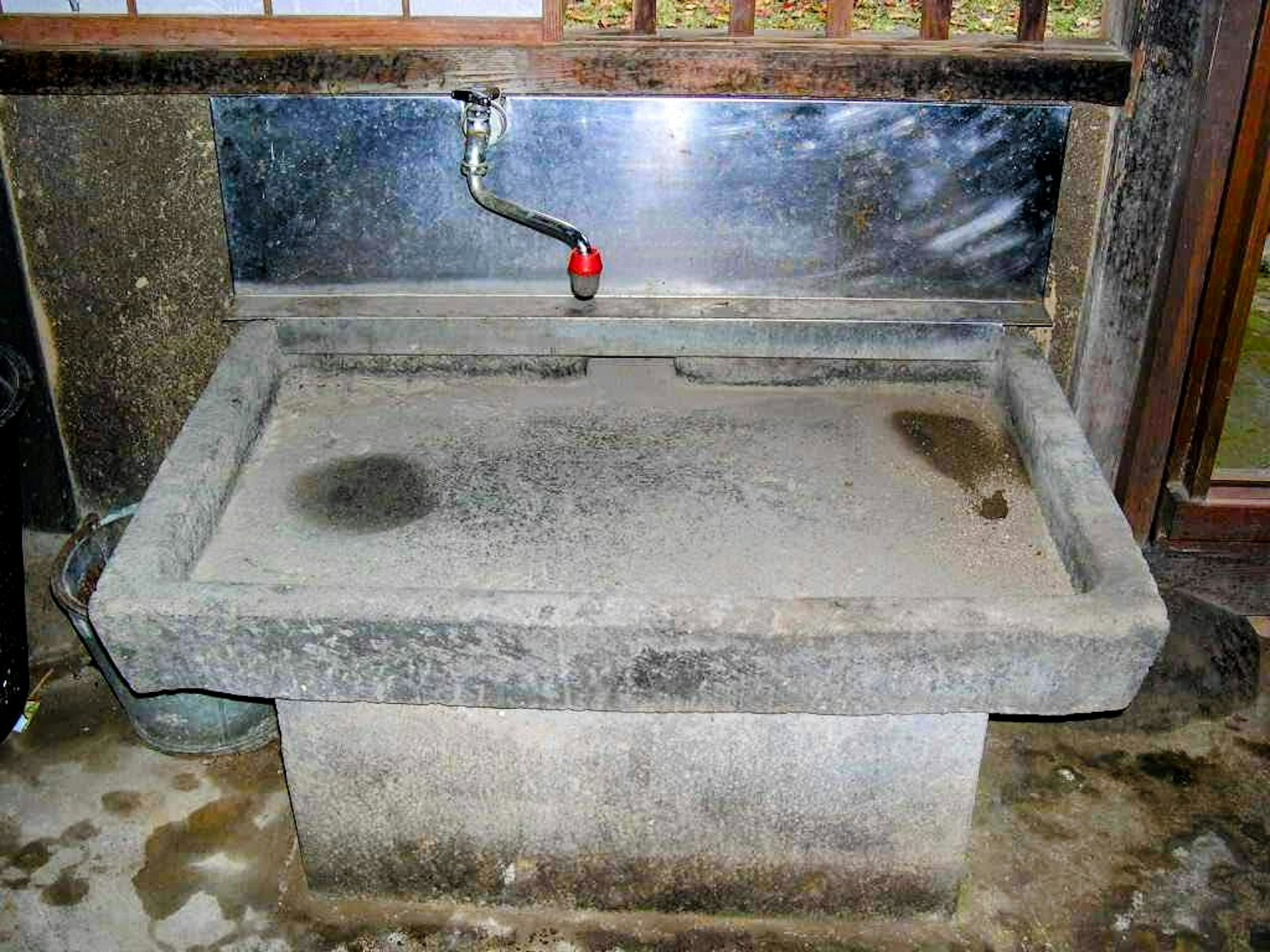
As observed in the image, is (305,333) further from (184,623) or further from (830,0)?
(830,0)

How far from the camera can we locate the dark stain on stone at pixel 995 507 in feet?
10.3

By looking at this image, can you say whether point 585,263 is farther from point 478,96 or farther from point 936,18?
point 936,18

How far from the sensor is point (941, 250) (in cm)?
371

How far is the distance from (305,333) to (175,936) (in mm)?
1762

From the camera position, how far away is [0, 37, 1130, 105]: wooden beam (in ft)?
11.4

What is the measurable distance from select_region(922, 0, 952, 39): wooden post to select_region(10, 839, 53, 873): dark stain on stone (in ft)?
11.5

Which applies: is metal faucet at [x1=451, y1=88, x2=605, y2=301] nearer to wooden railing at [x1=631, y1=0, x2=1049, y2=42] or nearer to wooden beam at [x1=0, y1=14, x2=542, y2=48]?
wooden beam at [x1=0, y1=14, x2=542, y2=48]

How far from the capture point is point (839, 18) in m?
3.52

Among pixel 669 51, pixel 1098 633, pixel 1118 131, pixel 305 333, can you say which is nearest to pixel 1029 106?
pixel 1118 131

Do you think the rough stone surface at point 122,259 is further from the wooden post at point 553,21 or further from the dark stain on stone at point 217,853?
the dark stain on stone at point 217,853

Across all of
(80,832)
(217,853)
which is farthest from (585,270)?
(80,832)

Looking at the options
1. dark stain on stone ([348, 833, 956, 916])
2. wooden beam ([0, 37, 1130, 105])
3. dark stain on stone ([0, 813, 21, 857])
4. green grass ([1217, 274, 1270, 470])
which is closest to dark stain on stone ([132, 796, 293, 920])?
dark stain on stone ([348, 833, 956, 916])

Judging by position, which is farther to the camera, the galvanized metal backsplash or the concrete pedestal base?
the galvanized metal backsplash

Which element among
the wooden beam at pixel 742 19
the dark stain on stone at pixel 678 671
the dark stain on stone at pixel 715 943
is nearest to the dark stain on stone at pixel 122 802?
the dark stain on stone at pixel 715 943
